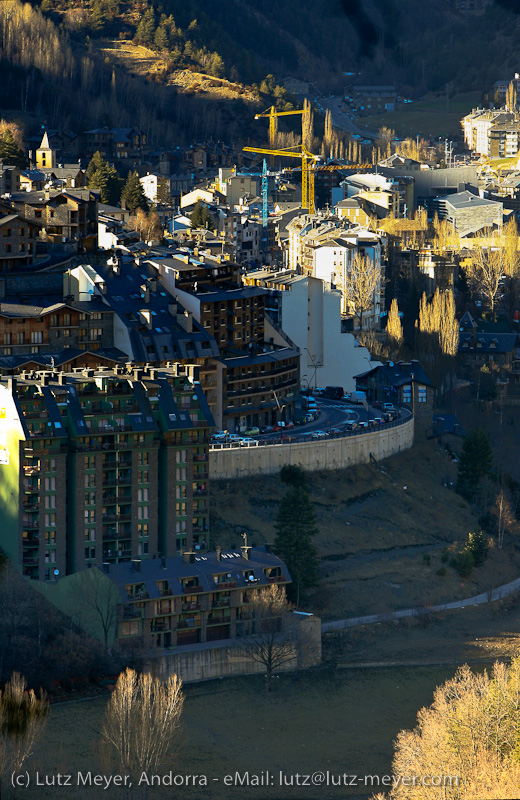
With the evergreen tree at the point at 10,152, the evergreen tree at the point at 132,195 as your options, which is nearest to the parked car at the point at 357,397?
the evergreen tree at the point at 132,195

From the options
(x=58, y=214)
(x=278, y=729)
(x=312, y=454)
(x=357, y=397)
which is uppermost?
(x=58, y=214)

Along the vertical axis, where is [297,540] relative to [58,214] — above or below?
below

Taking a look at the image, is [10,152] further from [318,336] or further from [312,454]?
[312,454]

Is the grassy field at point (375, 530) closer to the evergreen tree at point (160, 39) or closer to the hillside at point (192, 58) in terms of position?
the hillside at point (192, 58)

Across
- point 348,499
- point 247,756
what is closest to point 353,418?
point 348,499

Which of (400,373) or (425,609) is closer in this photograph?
(425,609)

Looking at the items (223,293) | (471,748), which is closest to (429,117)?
(223,293)

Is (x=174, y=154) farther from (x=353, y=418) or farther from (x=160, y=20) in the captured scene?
(x=353, y=418)
